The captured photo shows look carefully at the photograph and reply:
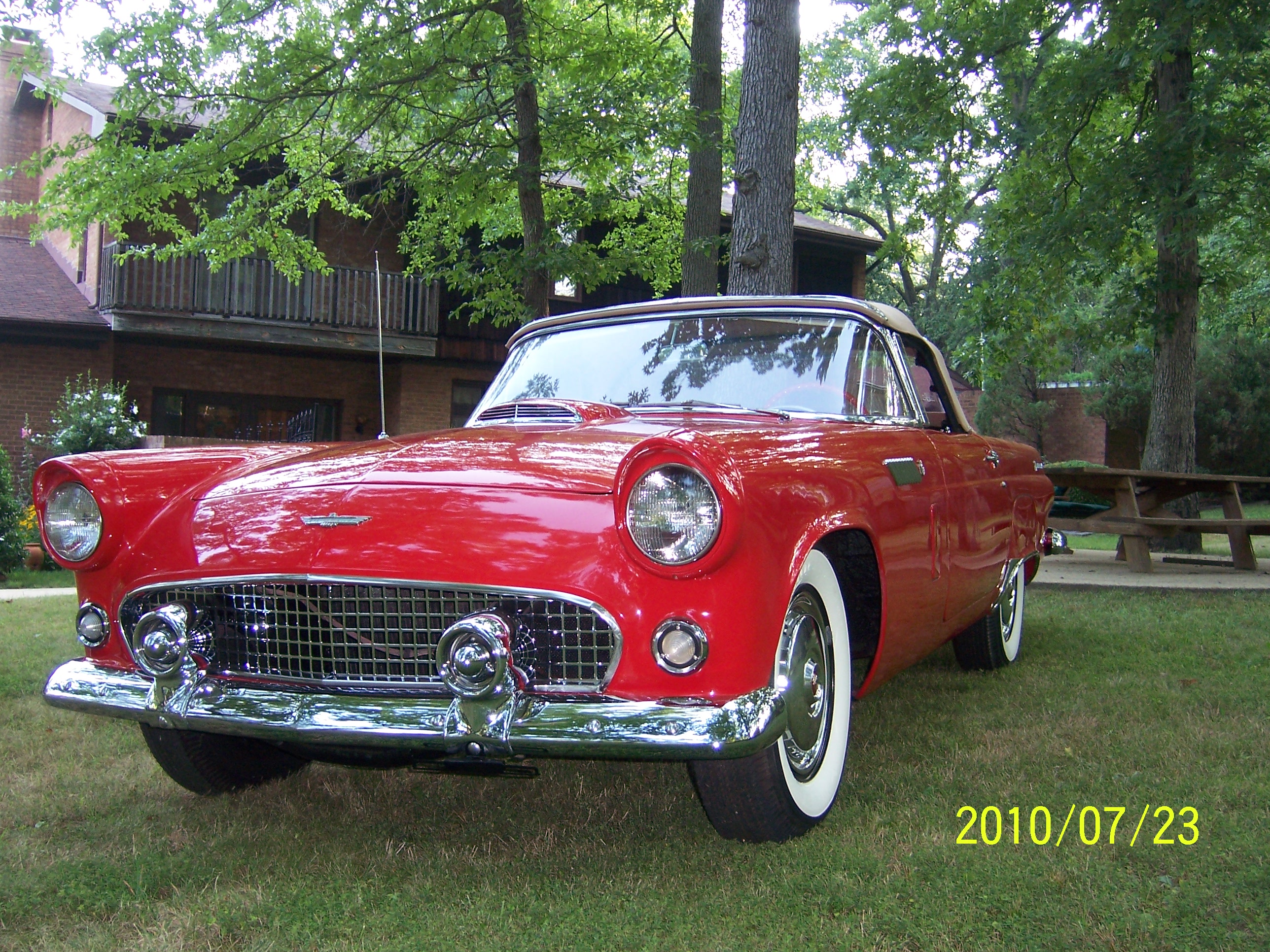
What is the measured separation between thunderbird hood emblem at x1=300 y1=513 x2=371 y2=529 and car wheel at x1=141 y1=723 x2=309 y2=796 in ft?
2.53

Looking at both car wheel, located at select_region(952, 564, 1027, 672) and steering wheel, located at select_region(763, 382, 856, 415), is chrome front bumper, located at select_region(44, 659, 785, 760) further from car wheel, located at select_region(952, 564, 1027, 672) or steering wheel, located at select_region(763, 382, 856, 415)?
car wheel, located at select_region(952, 564, 1027, 672)

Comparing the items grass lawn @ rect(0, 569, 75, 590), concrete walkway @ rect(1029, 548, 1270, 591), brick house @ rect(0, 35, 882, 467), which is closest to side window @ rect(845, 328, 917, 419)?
concrete walkway @ rect(1029, 548, 1270, 591)

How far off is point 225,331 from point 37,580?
6.27 m

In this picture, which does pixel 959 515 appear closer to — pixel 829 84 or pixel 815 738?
pixel 815 738

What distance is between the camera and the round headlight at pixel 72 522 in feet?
9.70

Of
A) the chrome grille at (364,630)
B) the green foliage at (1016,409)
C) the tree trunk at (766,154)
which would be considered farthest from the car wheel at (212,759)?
the green foliage at (1016,409)

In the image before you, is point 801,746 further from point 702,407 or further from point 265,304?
point 265,304

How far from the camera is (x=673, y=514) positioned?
2412 millimetres

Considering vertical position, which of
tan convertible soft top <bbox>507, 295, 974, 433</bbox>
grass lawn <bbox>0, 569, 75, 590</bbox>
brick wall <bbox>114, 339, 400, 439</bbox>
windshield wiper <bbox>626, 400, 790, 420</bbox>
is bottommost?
grass lawn <bbox>0, 569, 75, 590</bbox>

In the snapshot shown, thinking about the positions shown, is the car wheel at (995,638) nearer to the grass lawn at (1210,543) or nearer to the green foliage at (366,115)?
the green foliage at (366,115)

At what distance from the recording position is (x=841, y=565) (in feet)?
10.7

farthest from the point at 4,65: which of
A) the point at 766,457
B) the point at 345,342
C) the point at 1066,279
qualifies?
the point at 766,457

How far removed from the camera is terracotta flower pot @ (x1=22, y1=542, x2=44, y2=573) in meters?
11.1

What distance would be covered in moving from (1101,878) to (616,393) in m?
2.15
